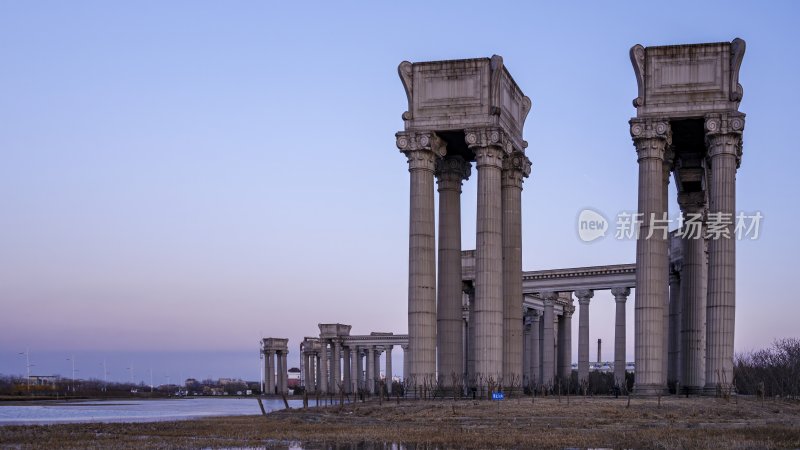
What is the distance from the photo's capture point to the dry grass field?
42.7 m

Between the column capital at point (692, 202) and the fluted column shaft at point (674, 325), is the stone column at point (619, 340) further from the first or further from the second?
the column capital at point (692, 202)

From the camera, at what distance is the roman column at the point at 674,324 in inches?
3159

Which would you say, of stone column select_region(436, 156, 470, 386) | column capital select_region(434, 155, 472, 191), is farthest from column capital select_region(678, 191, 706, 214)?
stone column select_region(436, 156, 470, 386)

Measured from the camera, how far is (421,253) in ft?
224

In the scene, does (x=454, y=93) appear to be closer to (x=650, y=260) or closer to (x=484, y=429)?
(x=650, y=260)

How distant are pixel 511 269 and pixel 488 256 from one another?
6709mm

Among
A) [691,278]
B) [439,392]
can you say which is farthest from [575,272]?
[439,392]

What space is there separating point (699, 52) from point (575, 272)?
49.3 meters

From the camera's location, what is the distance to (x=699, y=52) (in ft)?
218

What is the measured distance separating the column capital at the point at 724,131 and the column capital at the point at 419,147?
692 inches

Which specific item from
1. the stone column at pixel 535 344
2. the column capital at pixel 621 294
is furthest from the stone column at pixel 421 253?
the stone column at pixel 535 344

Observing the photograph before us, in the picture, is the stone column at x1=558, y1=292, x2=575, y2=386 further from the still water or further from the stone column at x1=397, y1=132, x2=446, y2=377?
the stone column at x1=397, y1=132, x2=446, y2=377

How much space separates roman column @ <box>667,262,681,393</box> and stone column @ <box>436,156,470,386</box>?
1803cm

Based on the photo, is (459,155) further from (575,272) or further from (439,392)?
(575,272)
